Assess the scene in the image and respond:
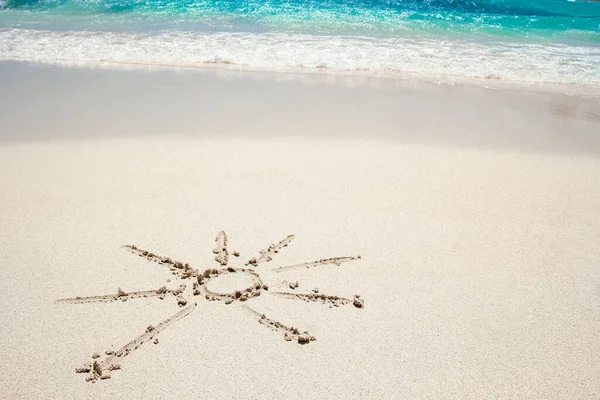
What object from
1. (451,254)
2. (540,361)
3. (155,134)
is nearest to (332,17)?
(155,134)

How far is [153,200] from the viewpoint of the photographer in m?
3.75

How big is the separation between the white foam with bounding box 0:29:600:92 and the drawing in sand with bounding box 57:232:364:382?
4.68 metres

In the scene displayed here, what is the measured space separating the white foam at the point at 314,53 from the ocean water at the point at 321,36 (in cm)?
2

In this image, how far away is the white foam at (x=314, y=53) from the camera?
24.0ft

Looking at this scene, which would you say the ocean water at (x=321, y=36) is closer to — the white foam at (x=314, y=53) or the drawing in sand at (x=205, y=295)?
the white foam at (x=314, y=53)

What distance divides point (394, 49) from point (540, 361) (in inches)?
278

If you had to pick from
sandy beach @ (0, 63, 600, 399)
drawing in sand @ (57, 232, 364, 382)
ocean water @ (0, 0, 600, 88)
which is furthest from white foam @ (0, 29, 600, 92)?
drawing in sand @ (57, 232, 364, 382)

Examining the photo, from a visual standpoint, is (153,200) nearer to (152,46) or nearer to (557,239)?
(557,239)

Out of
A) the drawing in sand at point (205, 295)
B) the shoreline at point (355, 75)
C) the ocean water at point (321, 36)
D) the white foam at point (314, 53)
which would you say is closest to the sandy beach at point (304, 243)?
the drawing in sand at point (205, 295)

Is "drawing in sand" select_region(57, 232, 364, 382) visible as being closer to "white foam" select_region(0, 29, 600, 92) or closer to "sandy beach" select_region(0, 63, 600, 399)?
"sandy beach" select_region(0, 63, 600, 399)

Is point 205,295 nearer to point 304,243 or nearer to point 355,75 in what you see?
point 304,243

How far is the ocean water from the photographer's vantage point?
746 cm

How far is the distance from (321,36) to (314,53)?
5.63 ft

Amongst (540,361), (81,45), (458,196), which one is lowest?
(540,361)
